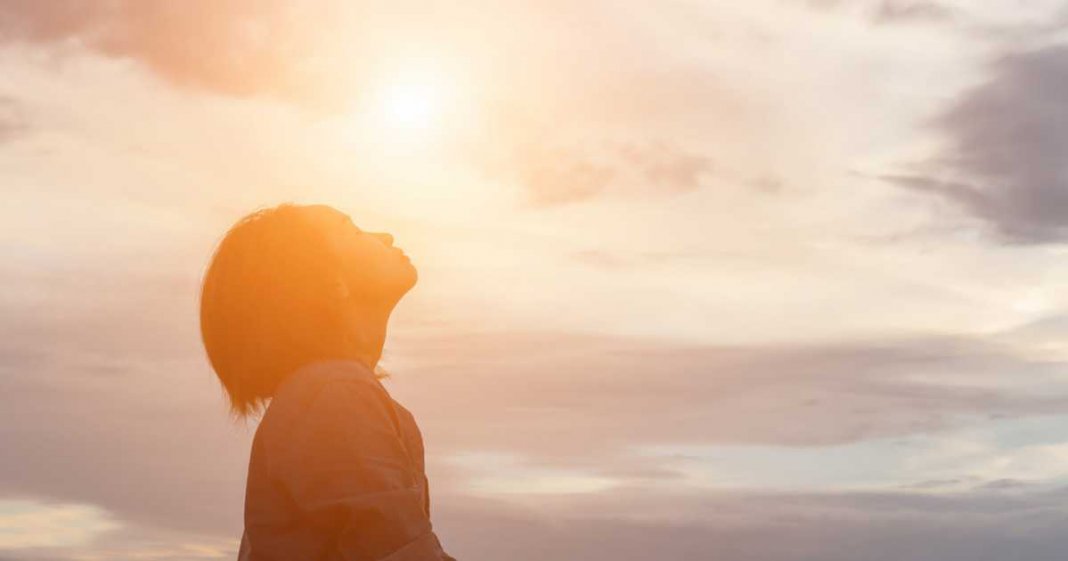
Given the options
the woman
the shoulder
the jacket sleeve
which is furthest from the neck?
the jacket sleeve

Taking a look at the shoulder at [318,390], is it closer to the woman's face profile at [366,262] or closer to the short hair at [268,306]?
the short hair at [268,306]

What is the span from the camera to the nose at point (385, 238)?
9.13m

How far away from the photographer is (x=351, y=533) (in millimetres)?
7480

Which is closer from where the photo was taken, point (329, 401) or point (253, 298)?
point (329, 401)

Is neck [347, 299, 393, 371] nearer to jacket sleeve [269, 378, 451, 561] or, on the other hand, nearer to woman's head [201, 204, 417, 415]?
woman's head [201, 204, 417, 415]

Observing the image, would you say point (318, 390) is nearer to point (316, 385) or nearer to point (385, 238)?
point (316, 385)

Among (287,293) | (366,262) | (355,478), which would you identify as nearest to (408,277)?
(366,262)

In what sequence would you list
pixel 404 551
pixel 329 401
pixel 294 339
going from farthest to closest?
pixel 294 339
pixel 329 401
pixel 404 551

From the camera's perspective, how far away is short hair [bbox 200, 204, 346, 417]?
339 inches

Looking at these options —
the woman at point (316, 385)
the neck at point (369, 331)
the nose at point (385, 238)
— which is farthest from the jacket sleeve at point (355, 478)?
the nose at point (385, 238)

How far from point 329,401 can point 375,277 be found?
1238 millimetres

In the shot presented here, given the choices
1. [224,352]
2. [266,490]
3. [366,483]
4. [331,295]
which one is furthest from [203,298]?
[366,483]

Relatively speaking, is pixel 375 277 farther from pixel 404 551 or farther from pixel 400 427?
pixel 404 551

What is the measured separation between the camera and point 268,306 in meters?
8.69
